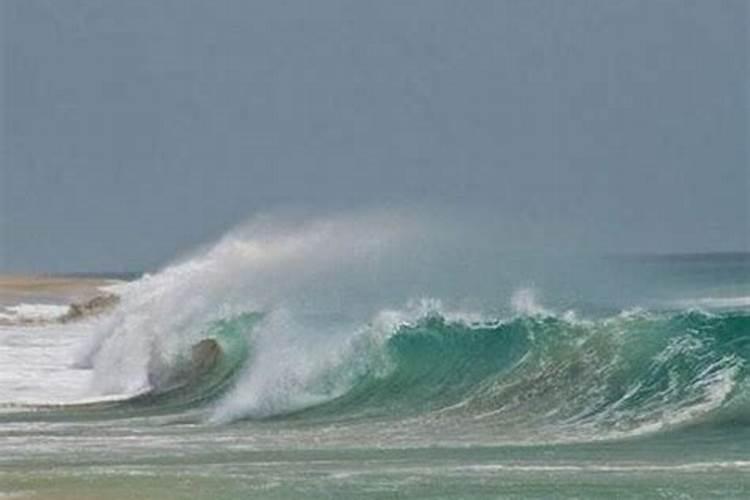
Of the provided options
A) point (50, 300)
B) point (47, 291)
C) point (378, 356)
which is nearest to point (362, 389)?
point (378, 356)

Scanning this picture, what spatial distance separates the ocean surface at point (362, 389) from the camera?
1831 cm

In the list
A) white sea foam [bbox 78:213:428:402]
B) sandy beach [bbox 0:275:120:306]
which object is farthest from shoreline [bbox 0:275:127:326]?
white sea foam [bbox 78:213:428:402]

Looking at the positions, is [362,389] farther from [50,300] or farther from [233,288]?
[50,300]

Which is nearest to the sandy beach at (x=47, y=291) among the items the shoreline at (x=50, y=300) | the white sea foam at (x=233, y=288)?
the shoreline at (x=50, y=300)

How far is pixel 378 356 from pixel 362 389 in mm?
2017

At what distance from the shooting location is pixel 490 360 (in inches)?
1131

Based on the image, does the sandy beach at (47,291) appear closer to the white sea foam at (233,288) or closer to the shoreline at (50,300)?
the shoreline at (50,300)

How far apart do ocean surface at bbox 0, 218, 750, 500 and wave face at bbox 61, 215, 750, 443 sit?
55 millimetres

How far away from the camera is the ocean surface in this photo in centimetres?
1831

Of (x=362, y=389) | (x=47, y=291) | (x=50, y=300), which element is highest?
(x=47, y=291)

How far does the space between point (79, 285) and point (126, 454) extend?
8330 cm

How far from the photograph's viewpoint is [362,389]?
94.1 ft

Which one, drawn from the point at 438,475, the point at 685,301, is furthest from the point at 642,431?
the point at 685,301

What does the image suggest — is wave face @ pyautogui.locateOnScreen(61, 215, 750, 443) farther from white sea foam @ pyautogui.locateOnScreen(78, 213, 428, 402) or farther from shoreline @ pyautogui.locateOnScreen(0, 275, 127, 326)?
shoreline @ pyautogui.locateOnScreen(0, 275, 127, 326)
